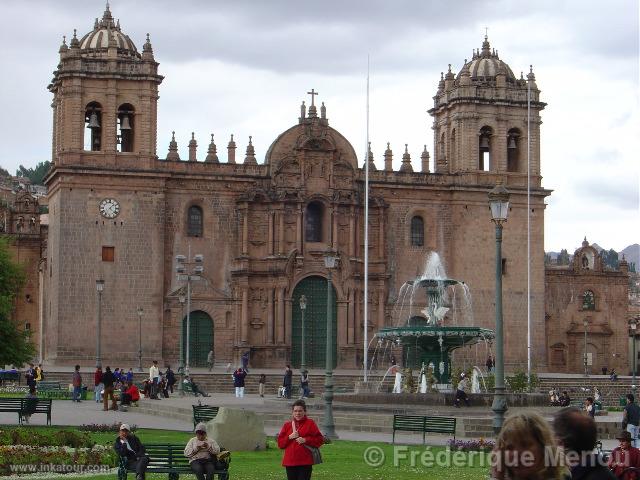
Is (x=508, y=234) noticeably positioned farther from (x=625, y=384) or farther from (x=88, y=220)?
(x=88, y=220)

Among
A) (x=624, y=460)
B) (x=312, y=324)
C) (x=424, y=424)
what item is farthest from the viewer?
(x=312, y=324)

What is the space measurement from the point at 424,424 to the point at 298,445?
11.1m

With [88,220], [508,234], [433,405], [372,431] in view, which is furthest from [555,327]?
[372,431]

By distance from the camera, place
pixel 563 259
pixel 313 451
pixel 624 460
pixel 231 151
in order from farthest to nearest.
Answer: pixel 563 259 → pixel 231 151 → pixel 313 451 → pixel 624 460

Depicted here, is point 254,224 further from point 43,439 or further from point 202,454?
point 202,454

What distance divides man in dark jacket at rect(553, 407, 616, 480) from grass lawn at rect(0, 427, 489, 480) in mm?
10010

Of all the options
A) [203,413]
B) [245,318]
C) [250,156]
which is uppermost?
[250,156]

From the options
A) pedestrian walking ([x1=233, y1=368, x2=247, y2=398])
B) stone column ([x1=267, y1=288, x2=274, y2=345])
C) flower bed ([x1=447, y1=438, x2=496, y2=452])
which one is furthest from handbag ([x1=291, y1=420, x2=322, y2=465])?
stone column ([x1=267, y1=288, x2=274, y2=345])

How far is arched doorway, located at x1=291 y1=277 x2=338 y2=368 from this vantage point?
56062mm

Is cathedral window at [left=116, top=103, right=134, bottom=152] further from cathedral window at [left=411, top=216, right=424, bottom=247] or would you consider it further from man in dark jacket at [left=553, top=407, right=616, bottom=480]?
man in dark jacket at [left=553, top=407, right=616, bottom=480]

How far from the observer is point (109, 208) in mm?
53750

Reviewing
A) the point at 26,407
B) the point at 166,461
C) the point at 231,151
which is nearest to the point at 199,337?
the point at 231,151

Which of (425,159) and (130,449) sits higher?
(425,159)

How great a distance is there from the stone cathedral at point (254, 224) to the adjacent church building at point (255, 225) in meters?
0.06
